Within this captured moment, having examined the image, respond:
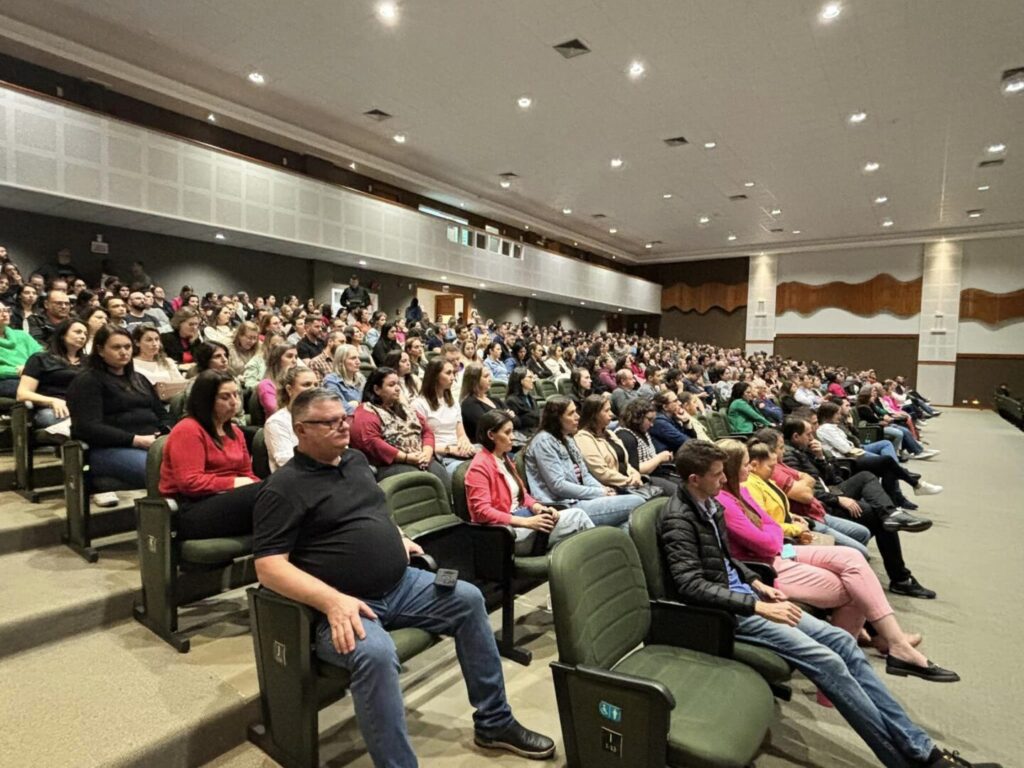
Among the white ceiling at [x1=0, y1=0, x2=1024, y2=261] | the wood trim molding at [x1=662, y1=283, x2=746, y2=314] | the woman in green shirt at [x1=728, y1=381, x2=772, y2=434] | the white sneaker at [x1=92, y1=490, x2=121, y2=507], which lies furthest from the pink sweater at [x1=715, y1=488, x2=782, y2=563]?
the wood trim molding at [x1=662, y1=283, x2=746, y2=314]

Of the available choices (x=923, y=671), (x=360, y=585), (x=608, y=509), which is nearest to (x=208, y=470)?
(x=360, y=585)

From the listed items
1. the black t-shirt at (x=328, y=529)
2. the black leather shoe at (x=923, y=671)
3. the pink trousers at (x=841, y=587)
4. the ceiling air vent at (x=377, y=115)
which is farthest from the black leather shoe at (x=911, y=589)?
the ceiling air vent at (x=377, y=115)

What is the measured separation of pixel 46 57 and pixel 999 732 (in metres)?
9.90

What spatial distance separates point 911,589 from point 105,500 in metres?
4.36

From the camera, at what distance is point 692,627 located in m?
1.86

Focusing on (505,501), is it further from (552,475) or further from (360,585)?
(360,585)

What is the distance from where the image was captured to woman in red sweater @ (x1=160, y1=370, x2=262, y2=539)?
2195mm

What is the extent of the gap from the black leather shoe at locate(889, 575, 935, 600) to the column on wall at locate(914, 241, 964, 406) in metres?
15.4

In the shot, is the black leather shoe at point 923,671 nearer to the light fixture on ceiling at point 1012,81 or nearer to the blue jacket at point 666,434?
the blue jacket at point 666,434

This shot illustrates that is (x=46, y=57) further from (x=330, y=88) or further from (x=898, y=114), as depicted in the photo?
(x=898, y=114)

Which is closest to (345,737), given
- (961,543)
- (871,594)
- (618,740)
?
(618,740)

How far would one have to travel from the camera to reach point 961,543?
4.16m

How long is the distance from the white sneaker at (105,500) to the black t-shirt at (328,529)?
1768 mm

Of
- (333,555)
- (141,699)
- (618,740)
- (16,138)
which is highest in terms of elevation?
(16,138)
